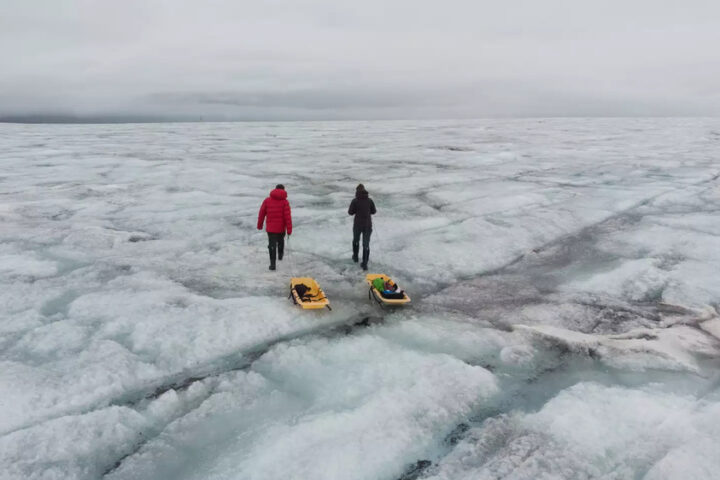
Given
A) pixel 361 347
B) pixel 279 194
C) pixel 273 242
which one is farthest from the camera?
pixel 273 242

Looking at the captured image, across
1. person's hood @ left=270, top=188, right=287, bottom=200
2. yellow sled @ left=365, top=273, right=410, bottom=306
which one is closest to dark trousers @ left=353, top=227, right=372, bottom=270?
yellow sled @ left=365, top=273, right=410, bottom=306

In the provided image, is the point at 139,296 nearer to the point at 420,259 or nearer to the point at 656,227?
the point at 420,259

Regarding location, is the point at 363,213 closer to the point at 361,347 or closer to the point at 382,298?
the point at 382,298

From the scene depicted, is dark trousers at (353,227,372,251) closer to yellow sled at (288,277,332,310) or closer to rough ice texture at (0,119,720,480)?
rough ice texture at (0,119,720,480)

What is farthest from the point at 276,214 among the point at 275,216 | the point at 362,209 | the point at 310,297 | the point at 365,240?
the point at 310,297

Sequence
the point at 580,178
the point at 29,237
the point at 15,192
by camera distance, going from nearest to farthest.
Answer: the point at 29,237, the point at 15,192, the point at 580,178

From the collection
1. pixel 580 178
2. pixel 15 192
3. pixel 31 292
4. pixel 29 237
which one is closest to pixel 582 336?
pixel 31 292
